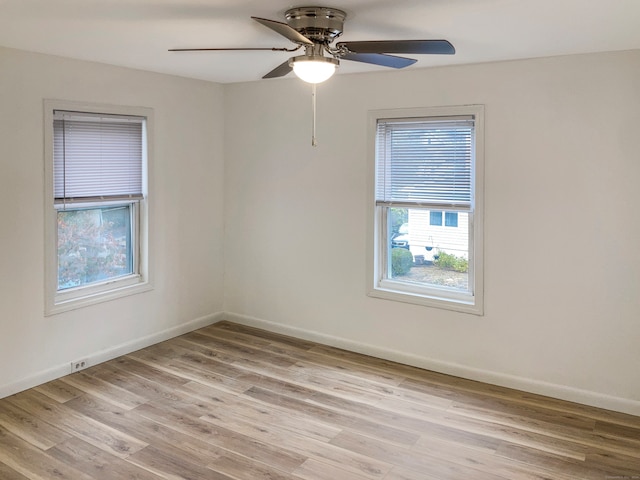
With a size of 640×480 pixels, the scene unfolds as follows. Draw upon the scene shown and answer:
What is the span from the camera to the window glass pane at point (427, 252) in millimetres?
4300

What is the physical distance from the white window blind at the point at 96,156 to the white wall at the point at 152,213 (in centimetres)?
15

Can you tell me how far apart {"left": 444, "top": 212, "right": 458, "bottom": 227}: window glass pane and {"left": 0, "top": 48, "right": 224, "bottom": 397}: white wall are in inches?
90.0

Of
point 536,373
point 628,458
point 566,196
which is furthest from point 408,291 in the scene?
point 628,458

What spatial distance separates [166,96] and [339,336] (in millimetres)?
2574

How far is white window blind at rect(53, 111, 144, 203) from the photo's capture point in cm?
407

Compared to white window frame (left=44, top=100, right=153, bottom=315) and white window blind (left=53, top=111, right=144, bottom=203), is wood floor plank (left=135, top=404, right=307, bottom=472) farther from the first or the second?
white window blind (left=53, top=111, right=144, bottom=203)

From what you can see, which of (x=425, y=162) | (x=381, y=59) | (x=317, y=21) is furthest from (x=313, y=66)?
(x=425, y=162)

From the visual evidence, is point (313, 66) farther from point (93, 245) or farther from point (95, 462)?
point (93, 245)

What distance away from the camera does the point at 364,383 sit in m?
4.11

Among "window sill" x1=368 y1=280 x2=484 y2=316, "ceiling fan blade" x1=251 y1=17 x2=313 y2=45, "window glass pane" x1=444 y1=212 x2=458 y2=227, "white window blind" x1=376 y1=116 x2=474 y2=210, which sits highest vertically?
"ceiling fan blade" x1=251 y1=17 x2=313 y2=45

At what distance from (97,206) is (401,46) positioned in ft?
9.36

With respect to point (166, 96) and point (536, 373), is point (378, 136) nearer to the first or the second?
point (166, 96)

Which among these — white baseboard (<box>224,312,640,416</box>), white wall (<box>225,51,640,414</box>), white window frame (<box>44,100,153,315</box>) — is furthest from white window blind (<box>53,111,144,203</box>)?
white baseboard (<box>224,312,640,416</box>)

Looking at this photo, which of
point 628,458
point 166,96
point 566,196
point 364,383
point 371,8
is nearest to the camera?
point 371,8
